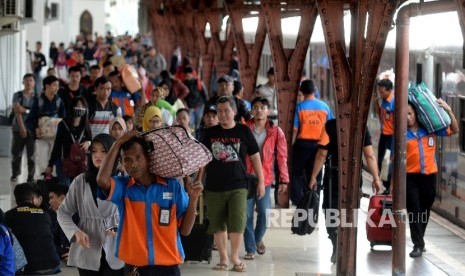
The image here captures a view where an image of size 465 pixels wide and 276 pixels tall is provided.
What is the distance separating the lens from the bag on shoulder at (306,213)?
12.9 meters

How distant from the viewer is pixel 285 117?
16.3m

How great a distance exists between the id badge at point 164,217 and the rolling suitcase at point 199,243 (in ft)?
15.3

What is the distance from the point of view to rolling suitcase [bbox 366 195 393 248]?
12953mm

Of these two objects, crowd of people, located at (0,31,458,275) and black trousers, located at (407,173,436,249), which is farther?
black trousers, located at (407,173,436,249)

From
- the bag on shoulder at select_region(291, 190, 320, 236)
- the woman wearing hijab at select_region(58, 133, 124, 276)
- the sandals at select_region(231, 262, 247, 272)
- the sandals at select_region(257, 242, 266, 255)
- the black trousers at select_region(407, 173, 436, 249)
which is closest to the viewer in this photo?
the woman wearing hijab at select_region(58, 133, 124, 276)

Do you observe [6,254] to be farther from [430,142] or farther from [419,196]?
[430,142]

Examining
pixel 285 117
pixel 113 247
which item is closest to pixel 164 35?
pixel 285 117

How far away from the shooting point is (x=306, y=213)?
12953mm

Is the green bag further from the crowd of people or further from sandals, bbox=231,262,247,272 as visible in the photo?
sandals, bbox=231,262,247,272

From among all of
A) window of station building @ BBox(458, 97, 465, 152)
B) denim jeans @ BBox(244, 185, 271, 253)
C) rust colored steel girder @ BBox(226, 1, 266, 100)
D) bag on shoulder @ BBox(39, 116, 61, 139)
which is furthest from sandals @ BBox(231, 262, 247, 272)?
rust colored steel girder @ BBox(226, 1, 266, 100)

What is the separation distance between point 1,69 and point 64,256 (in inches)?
570

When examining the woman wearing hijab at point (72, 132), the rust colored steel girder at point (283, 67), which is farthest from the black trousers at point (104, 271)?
the rust colored steel girder at point (283, 67)

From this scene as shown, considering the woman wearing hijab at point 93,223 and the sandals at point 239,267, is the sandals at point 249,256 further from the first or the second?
the woman wearing hijab at point 93,223

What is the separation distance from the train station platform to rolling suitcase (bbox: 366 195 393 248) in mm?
166
